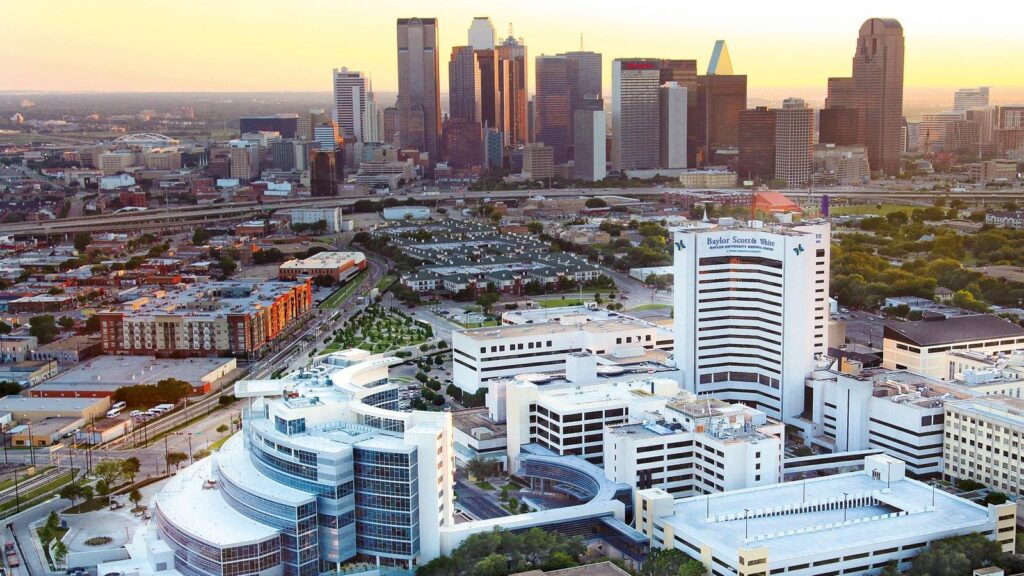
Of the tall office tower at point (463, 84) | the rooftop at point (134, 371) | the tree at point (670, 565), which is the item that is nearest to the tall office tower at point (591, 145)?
the tall office tower at point (463, 84)

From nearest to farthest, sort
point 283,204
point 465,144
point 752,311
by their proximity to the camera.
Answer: point 752,311, point 283,204, point 465,144

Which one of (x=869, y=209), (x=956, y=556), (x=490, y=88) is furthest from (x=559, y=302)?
(x=490, y=88)

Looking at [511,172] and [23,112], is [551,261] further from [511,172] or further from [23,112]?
[23,112]

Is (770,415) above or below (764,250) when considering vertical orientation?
below

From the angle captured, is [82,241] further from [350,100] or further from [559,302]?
[350,100]

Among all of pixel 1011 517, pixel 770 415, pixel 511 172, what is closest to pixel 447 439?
pixel 1011 517

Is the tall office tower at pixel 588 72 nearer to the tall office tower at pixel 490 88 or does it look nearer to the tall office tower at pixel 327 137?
the tall office tower at pixel 490 88

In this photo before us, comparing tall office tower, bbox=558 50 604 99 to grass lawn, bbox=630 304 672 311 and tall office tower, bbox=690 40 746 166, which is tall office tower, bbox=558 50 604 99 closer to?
tall office tower, bbox=690 40 746 166
